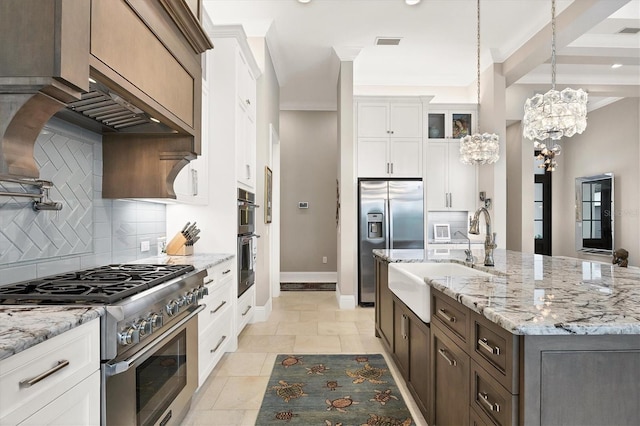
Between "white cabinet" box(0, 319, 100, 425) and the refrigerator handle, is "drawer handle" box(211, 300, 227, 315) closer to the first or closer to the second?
"white cabinet" box(0, 319, 100, 425)

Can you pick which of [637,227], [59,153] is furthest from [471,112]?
[59,153]

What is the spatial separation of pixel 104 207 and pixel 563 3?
4568 millimetres

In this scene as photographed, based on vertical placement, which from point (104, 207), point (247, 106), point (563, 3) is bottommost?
point (104, 207)

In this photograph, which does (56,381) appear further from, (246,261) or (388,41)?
(388,41)

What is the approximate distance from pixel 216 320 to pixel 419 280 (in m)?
1.52

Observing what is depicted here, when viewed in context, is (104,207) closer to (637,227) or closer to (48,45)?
(48,45)

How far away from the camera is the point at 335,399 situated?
7.97 ft

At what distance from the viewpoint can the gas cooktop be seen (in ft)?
4.42

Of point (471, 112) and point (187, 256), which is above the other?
point (471, 112)

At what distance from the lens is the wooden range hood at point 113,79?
3.70 ft

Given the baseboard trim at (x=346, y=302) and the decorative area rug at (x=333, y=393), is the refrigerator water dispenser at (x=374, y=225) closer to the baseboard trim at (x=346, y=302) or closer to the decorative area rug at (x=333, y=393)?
the baseboard trim at (x=346, y=302)

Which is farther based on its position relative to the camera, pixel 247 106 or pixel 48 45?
pixel 247 106

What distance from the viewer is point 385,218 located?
5188mm

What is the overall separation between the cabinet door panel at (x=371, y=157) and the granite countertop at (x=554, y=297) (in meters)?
3.13
